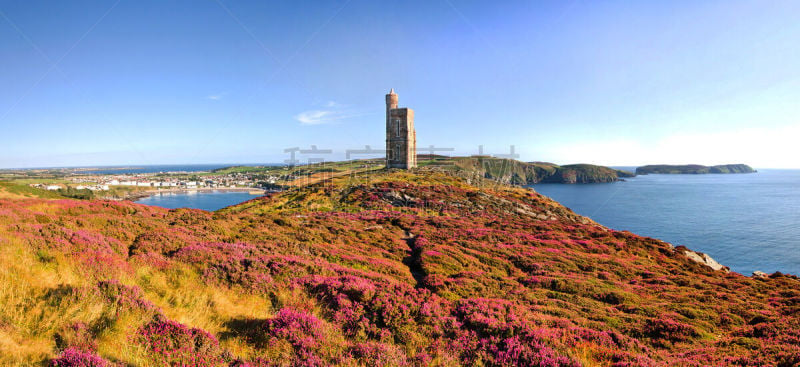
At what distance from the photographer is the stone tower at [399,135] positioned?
5559 centimetres

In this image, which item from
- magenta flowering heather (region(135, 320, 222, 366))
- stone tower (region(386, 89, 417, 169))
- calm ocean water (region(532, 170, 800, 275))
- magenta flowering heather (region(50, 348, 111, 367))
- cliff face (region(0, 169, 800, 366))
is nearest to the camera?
magenta flowering heather (region(50, 348, 111, 367))

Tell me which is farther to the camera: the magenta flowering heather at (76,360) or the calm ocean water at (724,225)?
the calm ocean water at (724,225)

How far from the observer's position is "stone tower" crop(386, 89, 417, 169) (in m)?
55.6

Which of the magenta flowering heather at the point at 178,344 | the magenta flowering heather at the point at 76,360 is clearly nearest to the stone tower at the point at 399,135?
the magenta flowering heather at the point at 178,344

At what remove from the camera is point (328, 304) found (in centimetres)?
766

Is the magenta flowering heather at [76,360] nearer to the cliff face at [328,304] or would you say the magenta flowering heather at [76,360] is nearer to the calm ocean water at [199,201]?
the cliff face at [328,304]

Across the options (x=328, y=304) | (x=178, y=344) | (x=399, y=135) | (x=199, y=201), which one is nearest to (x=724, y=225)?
(x=399, y=135)

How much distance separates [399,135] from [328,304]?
50.7 meters

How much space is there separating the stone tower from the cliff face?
41.8 metres

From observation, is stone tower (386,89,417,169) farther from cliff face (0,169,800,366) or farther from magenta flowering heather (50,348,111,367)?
magenta flowering heather (50,348,111,367)

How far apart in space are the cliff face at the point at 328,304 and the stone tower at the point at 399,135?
41.8 metres

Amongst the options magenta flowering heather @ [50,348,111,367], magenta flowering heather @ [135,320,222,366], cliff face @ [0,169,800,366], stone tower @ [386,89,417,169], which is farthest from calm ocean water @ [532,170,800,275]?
magenta flowering heather @ [50,348,111,367]

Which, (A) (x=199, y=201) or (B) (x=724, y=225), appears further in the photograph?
(A) (x=199, y=201)

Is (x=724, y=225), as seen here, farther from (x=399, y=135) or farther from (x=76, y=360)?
(x=76, y=360)
